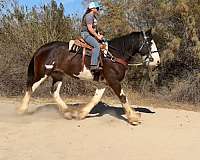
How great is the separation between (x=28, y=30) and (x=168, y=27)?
5842 millimetres

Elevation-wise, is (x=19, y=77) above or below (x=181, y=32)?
below

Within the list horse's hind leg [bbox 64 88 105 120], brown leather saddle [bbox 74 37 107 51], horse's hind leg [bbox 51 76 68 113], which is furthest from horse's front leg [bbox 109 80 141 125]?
horse's hind leg [bbox 51 76 68 113]

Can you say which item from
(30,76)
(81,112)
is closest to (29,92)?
(30,76)

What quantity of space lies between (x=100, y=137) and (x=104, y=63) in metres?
2.33

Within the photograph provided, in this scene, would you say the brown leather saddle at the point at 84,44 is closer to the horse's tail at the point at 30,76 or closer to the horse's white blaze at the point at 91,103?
the horse's white blaze at the point at 91,103

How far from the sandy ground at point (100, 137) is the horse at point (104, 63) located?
327 millimetres

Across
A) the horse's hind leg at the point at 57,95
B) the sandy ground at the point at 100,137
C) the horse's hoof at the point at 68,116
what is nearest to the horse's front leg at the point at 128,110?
the sandy ground at the point at 100,137

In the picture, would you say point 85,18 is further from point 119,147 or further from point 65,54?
point 119,147

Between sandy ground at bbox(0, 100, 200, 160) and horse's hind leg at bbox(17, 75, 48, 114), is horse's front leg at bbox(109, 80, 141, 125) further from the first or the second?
horse's hind leg at bbox(17, 75, 48, 114)

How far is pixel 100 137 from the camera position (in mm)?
10133

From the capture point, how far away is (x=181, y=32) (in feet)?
→ 59.8

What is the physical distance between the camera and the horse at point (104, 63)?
11758 millimetres

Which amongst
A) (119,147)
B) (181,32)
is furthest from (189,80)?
(119,147)

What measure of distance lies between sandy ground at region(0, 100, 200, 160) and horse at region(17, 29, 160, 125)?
327 millimetres
